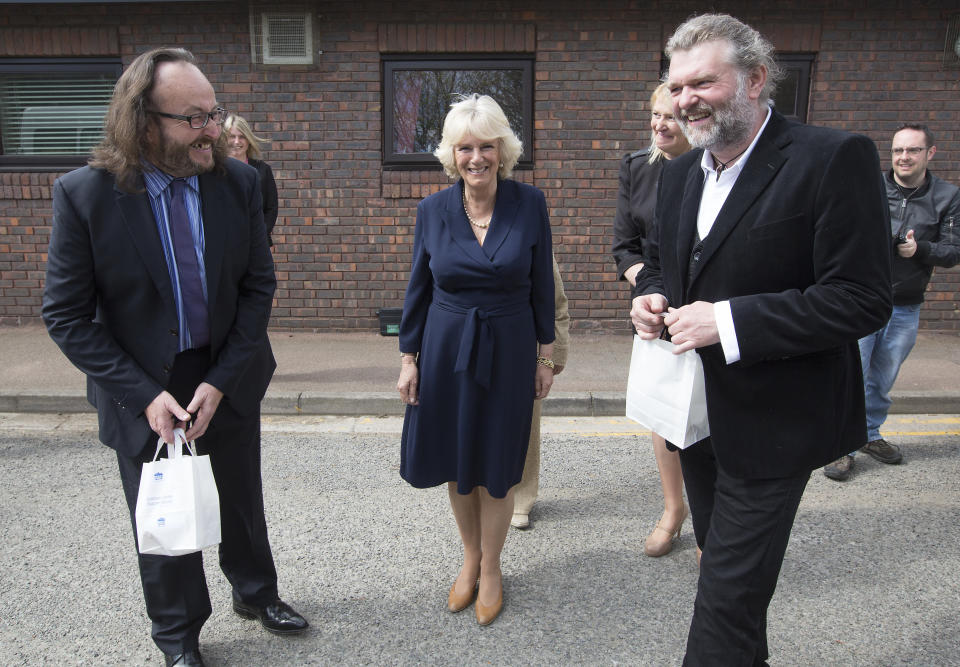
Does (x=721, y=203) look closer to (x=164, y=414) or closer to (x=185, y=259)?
(x=185, y=259)

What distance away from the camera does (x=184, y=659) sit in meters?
2.54

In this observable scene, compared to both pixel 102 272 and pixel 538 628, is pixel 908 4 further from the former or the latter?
pixel 102 272

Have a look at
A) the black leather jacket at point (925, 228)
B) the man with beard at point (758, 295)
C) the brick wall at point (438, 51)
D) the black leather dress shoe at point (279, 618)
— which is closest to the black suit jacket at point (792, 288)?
the man with beard at point (758, 295)

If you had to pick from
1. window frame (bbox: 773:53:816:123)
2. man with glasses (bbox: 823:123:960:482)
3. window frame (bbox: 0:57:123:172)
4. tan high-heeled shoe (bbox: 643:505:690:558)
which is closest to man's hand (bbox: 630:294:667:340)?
tan high-heeled shoe (bbox: 643:505:690:558)

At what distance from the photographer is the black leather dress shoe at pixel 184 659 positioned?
2537 mm

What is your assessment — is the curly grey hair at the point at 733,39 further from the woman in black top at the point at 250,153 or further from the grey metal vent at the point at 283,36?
the grey metal vent at the point at 283,36

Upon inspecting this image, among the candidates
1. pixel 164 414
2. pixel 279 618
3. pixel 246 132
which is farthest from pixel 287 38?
pixel 279 618

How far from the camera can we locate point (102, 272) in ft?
7.52

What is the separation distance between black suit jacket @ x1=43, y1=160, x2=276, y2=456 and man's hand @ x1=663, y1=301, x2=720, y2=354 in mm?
1416

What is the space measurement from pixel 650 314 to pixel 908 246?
272 cm

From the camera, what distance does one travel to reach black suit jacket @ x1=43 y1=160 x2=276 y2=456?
2248 mm

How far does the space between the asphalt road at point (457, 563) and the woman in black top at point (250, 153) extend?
6.44ft

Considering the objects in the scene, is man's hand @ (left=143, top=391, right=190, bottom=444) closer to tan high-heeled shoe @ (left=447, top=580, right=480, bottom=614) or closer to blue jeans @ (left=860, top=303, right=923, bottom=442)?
tan high-heeled shoe @ (left=447, top=580, right=480, bottom=614)

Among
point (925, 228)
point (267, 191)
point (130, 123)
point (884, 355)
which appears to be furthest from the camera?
point (267, 191)
